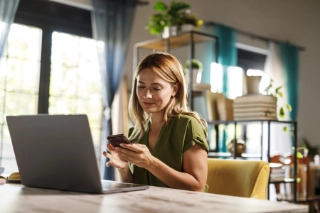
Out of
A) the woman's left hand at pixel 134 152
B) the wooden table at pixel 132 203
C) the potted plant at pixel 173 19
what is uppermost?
the potted plant at pixel 173 19

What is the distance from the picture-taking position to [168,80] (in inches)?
70.7

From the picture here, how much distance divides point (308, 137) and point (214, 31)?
263 cm

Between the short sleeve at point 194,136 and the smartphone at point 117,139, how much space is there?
1.21 ft

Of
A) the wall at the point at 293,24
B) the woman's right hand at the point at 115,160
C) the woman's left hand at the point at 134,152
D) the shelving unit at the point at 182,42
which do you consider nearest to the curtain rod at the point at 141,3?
the shelving unit at the point at 182,42

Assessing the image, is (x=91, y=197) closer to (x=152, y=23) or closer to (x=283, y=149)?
(x=152, y=23)

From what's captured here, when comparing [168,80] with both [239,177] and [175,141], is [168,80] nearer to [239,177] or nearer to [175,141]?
[175,141]

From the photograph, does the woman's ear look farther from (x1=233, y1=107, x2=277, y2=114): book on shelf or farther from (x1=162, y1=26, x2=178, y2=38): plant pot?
(x1=162, y1=26, x2=178, y2=38): plant pot

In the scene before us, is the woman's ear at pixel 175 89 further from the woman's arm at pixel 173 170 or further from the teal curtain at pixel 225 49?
the teal curtain at pixel 225 49

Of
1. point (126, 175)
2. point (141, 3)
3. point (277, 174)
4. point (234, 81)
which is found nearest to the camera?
point (126, 175)

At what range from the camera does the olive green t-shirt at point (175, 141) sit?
5.67ft

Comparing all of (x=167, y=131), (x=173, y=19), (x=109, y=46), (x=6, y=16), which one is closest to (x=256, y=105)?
(x=173, y=19)

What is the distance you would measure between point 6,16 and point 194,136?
2.99 meters

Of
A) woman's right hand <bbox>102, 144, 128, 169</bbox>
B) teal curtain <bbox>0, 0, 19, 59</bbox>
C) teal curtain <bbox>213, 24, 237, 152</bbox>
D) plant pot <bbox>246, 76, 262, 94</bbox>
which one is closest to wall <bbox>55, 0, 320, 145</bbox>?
teal curtain <bbox>213, 24, 237, 152</bbox>

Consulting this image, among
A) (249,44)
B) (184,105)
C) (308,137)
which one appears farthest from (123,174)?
(308,137)
